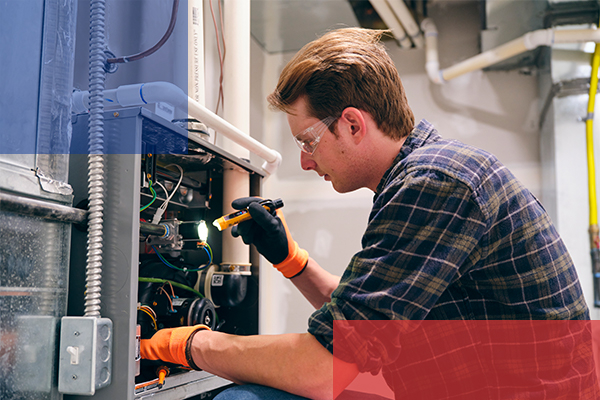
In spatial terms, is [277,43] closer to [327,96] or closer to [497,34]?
[497,34]

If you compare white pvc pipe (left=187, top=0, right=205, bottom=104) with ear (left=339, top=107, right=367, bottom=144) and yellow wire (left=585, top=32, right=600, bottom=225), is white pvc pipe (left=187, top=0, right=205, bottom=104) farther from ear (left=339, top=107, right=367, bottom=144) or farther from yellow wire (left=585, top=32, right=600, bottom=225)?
yellow wire (left=585, top=32, right=600, bottom=225)

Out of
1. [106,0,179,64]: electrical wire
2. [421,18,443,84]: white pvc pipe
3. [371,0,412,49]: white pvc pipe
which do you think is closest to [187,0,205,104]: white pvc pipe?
[106,0,179,64]: electrical wire

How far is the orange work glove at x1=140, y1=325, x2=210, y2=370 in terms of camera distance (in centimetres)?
88

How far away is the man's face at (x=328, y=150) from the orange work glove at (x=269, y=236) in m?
0.18

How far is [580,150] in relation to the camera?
75.4 inches

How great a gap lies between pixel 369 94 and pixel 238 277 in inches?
24.2

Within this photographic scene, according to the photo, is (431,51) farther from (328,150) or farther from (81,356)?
(81,356)

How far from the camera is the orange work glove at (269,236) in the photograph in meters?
1.09

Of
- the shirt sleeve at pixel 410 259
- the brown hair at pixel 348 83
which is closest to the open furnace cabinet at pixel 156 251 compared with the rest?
the brown hair at pixel 348 83

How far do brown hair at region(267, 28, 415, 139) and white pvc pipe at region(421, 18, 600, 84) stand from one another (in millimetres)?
1266

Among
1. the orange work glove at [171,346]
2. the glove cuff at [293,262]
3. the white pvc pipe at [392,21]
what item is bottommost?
the orange work glove at [171,346]

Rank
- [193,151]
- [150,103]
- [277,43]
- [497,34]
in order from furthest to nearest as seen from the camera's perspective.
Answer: [277,43] → [497,34] → [193,151] → [150,103]

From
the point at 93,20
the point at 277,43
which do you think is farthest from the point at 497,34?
the point at 93,20

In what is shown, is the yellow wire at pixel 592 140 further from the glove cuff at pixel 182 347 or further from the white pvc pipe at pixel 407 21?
the glove cuff at pixel 182 347
